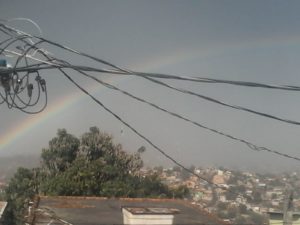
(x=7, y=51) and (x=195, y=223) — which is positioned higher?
(x=7, y=51)

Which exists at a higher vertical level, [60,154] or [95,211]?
[60,154]

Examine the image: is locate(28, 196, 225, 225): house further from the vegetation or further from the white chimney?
the vegetation

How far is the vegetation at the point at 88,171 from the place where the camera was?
31.8 meters

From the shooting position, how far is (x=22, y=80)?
8969mm

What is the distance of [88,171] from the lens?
31469mm

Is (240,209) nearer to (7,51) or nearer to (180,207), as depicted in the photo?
(180,207)

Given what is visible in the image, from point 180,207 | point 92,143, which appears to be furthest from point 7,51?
point 92,143

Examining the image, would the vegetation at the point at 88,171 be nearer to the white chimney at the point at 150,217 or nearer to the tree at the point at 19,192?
the tree at the point at 19,192

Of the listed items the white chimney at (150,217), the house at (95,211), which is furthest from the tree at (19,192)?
the white chimney at (150,217)

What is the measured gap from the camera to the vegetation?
31.8 m

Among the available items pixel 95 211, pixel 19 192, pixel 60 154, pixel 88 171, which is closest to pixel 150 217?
pixel 95 211

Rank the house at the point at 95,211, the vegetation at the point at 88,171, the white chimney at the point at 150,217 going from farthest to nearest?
the vegetation at the point at 88,171
the house at the point at 95,211
the white chimney at the point at 150,217

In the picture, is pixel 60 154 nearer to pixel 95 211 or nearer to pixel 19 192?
pixel 19 192

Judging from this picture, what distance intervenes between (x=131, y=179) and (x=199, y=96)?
27075 millimetres
